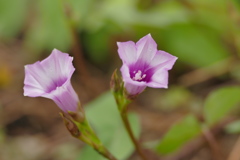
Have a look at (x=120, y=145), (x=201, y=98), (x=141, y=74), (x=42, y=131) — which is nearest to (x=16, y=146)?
(x=42, y=131)

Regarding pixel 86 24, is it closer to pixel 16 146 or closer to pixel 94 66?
pixel 94 66

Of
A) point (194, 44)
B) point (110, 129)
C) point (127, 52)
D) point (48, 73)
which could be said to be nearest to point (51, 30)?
point (194, 44)

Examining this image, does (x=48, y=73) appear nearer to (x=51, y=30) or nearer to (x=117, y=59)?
(x=51, y=30)

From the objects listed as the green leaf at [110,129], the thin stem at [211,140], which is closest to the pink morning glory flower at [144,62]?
the green leaf at [110,129]

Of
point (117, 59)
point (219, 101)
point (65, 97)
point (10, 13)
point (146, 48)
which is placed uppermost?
point (146, 48)

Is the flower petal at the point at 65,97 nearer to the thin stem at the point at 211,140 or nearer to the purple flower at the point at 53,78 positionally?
the purple flower at the point at 53,78

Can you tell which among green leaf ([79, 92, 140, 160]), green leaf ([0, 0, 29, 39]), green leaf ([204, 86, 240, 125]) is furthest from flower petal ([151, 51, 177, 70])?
green leaf ([0, 0, 29, 39])
